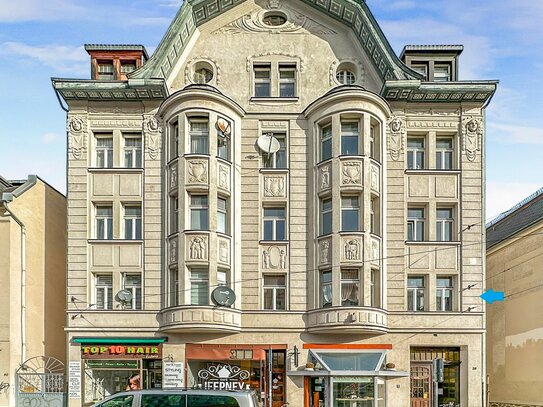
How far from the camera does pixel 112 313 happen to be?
31.0 meters

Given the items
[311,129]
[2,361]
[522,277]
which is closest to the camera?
[2,361]

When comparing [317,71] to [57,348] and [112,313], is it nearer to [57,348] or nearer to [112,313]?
[112,313]

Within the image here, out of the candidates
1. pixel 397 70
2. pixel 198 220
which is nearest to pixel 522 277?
pixel 397 70

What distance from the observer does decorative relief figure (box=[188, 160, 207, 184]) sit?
30.7m

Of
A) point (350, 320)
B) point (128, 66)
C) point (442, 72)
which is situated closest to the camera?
point (350, 320)

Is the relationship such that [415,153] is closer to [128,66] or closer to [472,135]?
[472,135]

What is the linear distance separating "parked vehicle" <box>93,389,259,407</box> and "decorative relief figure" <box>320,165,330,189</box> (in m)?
13.2

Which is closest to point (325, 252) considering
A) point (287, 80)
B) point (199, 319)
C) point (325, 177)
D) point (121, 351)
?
point (325, 177)

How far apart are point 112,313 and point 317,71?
13280mm

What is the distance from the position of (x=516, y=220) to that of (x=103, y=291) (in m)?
22.2

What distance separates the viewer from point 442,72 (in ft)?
110

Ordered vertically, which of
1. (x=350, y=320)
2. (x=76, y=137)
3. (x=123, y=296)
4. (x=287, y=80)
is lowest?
(x=350, y=320)

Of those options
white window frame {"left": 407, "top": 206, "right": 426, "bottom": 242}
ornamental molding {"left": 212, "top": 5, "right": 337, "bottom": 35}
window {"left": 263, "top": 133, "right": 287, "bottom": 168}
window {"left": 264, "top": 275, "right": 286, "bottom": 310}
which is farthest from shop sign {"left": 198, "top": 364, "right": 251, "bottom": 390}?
ornamental molding {"left": 212, "top": 5, "right": 337, "bottom": 35}

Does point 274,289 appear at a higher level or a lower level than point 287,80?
lower
